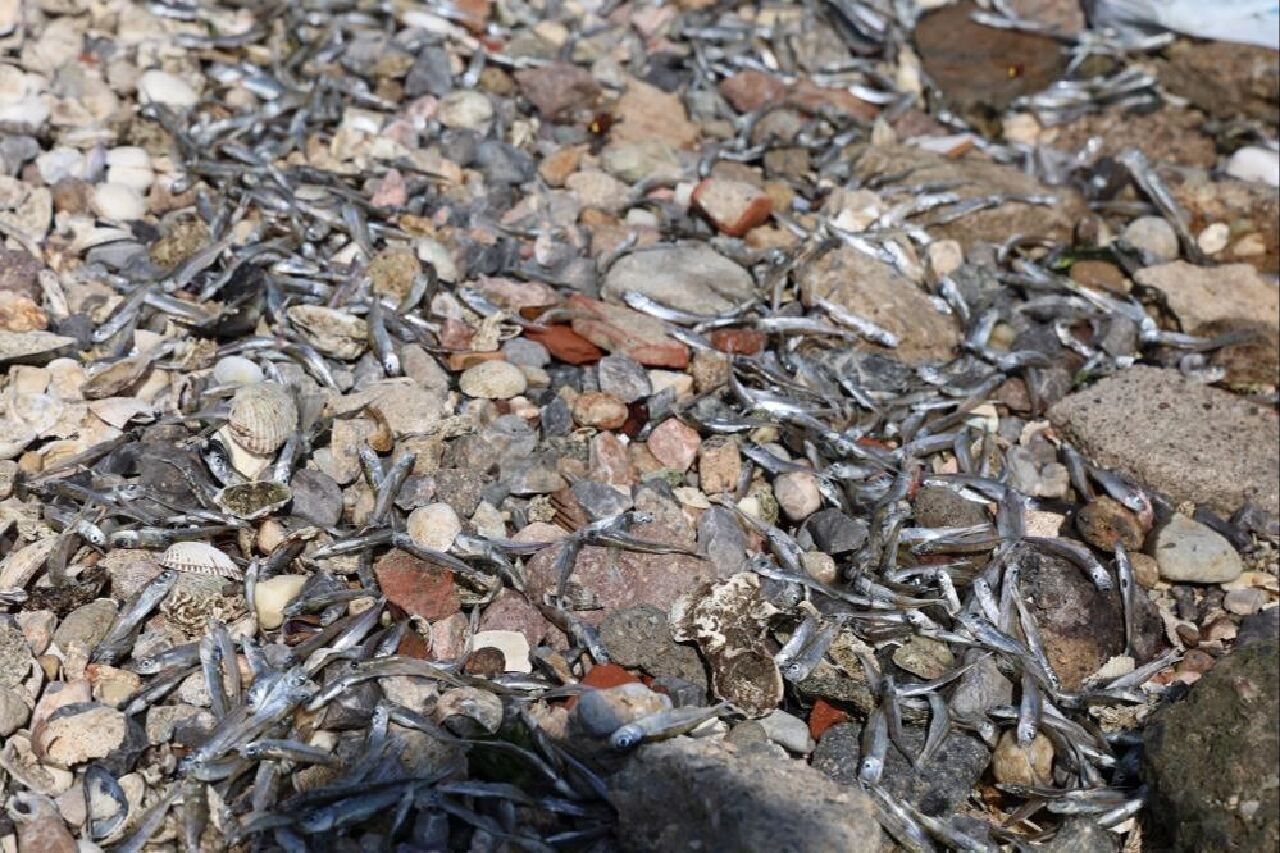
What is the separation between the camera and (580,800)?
7.57 ft

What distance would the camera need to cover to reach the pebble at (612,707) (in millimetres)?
2373

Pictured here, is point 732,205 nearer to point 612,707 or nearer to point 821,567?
point 821,567

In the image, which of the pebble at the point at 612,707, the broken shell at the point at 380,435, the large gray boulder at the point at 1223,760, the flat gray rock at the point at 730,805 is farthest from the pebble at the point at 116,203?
the large gray boulder at the point at 1223,760

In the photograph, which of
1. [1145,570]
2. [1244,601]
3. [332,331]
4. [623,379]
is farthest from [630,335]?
[1244,601]

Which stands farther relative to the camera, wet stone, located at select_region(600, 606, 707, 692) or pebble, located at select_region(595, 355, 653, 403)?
pebble, located at select_region(595, 355, 653, 403)

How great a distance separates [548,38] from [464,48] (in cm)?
29

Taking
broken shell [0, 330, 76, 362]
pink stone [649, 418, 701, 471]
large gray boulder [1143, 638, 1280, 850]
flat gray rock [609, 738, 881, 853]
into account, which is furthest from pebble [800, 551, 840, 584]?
broken shell [0, 330, 76, 362]

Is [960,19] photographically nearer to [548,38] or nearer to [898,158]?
[898,158]

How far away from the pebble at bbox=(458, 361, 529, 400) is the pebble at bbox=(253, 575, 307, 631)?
2.12 feet

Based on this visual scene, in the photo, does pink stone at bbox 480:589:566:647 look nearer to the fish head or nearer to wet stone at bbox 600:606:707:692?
wet stone at bbox 600:606:707:692

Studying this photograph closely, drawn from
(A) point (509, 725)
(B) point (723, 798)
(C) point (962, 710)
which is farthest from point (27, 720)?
(C) point (962, 710)

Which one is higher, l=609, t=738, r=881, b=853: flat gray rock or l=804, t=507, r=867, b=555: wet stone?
l=609, t=738, r=881, b=853: flat gray rock

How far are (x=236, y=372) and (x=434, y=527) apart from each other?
634 mm

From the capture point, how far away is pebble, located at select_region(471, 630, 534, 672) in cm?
256
